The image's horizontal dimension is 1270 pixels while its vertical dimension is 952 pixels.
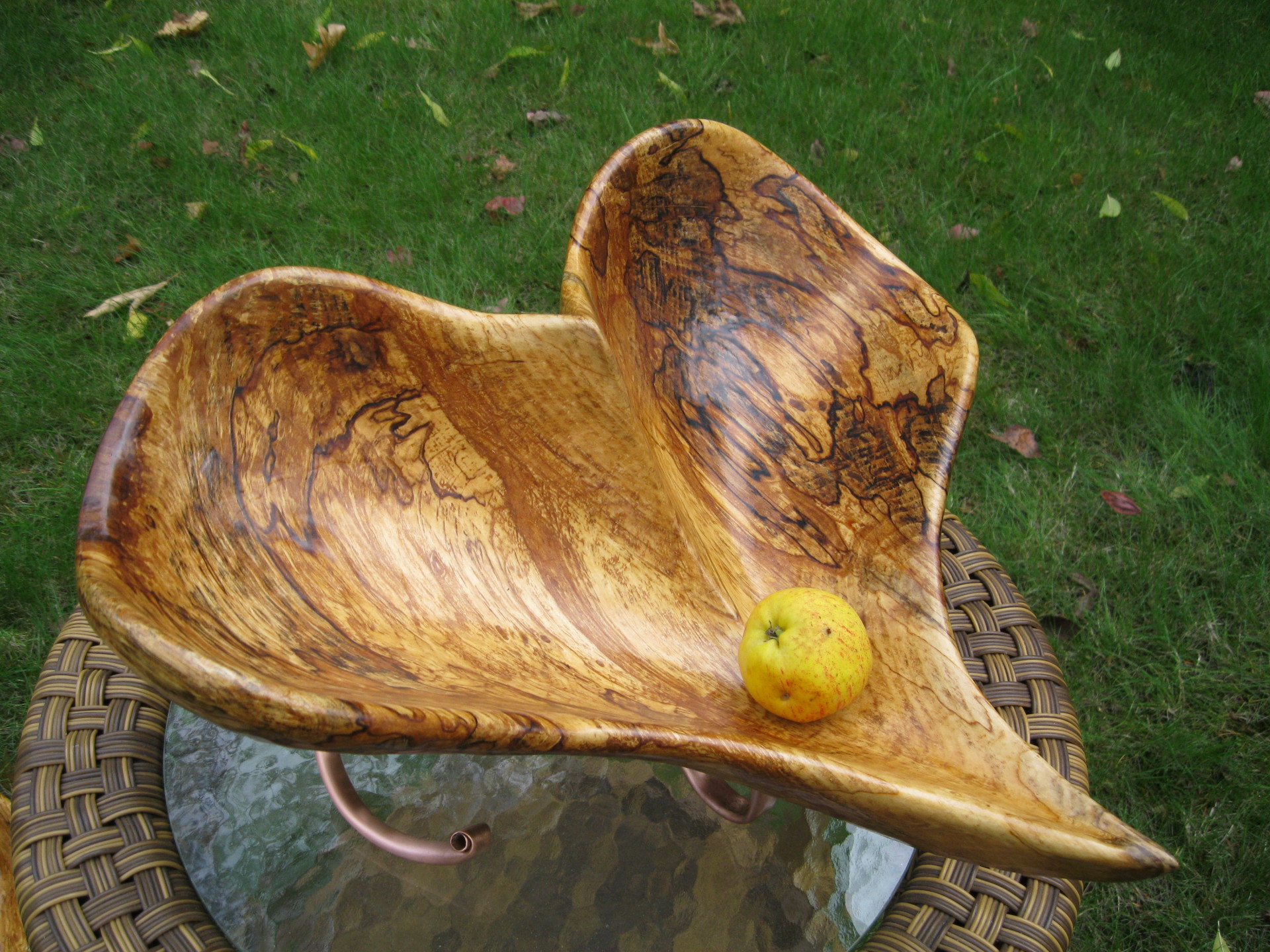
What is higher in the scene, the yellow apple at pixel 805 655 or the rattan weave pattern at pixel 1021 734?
the yellow apple at pixel 805 655

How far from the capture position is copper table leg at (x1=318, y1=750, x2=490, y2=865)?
133cm

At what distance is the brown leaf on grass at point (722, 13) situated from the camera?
389 cm

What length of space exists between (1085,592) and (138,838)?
236 cm

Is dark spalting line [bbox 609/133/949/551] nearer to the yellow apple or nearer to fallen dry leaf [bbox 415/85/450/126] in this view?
the yellow apple

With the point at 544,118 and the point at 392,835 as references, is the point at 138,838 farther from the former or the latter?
the point at 544,118

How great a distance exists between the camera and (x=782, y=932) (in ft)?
4.66

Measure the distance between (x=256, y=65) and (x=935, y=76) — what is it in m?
2.83

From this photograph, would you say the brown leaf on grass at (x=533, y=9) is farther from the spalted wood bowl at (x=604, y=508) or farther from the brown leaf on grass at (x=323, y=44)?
the spalted wood bowl at (x=604, y=508)

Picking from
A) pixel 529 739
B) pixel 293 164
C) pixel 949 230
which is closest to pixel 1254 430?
pixel 949 230

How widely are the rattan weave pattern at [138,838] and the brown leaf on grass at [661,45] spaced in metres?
3.02

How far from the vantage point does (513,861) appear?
1474 millimetres

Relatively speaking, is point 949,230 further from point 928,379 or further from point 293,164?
point 293,164

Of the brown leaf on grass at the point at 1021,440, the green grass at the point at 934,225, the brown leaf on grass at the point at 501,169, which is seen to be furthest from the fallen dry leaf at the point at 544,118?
the brown leaf on grass at the point at 1021,440

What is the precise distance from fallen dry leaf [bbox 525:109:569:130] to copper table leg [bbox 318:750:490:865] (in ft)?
9.24
